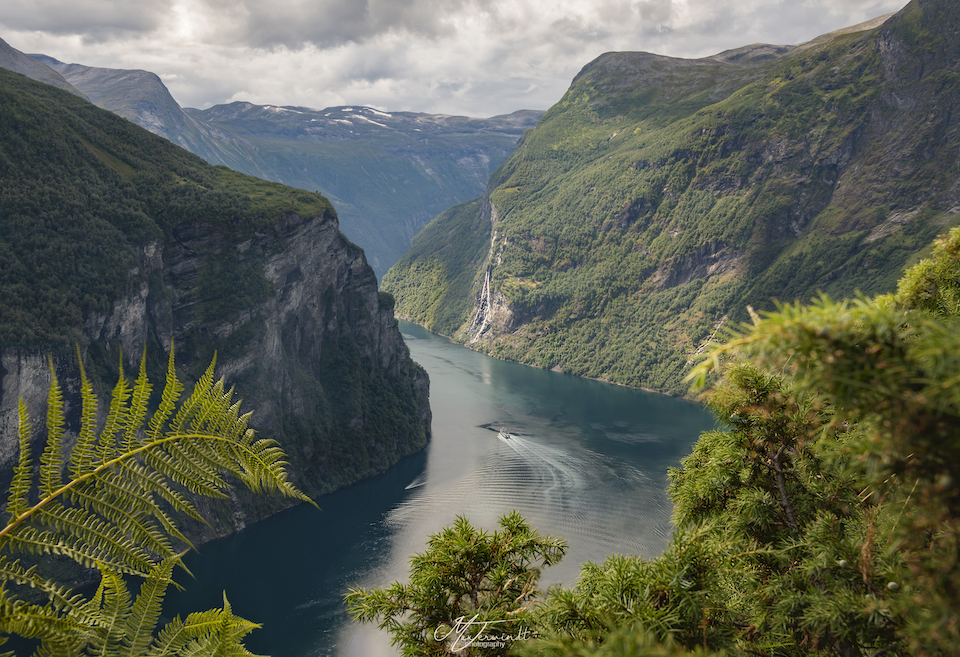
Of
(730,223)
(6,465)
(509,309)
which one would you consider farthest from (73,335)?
(730,223)

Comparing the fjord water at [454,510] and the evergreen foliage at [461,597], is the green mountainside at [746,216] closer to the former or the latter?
the fjord water at [454,510]

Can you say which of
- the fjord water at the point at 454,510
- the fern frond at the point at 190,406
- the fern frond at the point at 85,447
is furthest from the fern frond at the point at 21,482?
the fjord water at the point at 454,510

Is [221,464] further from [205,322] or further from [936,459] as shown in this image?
[205,322]

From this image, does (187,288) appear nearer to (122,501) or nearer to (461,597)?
(461,597)

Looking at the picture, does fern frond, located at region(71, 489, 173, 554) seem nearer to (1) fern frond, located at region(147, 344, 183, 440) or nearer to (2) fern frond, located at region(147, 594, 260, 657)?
(1) fern frond, located at region(147, 344, 183, 440)

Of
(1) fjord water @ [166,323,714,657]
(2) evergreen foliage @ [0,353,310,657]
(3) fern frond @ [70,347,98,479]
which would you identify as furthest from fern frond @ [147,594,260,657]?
(1) fjord water @ [166,323,714,657]

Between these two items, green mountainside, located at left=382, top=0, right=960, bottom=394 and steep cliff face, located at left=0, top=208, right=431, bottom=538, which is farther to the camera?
green mountainside, located at left=382, top=0, right=960, bottom=394
